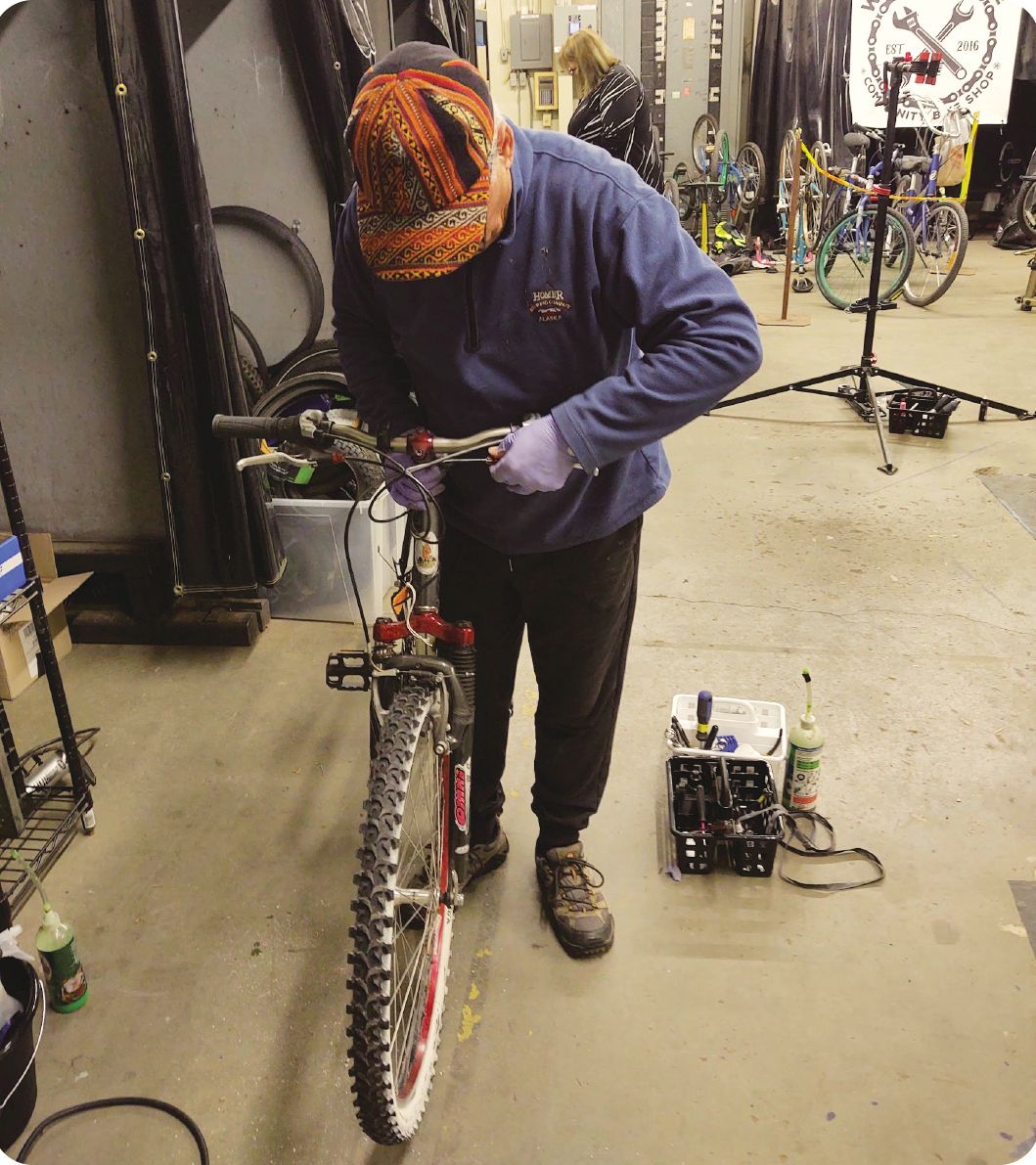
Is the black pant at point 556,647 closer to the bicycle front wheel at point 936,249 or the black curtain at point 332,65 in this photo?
the black curtain at point 332,65

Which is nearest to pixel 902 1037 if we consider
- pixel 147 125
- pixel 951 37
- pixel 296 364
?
pixel 147 125

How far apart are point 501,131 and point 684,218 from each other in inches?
320

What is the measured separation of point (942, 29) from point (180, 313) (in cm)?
658

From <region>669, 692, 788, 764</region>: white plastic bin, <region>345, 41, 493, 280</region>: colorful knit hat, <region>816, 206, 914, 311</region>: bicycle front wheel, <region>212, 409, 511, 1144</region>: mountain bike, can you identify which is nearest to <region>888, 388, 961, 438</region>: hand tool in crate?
<region>816, 206, 914, 311</region>: bicycle front wheel

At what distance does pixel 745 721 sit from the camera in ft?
6.95

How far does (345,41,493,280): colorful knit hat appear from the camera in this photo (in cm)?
102

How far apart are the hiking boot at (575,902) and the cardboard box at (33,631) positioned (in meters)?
1.49

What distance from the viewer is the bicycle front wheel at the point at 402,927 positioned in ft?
3.74

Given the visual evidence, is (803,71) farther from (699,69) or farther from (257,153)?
(257,153)

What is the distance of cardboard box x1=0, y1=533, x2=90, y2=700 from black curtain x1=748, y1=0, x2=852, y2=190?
7940 millimetres

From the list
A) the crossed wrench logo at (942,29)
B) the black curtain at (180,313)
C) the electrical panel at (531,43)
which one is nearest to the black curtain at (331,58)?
the black curtain at (180,313)

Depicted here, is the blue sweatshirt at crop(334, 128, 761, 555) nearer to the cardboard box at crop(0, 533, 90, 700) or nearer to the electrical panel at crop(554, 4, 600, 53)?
the cardboard box at crop(0, 533, 90, 700)

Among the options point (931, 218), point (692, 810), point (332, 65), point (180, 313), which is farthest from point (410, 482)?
point (931, 218)

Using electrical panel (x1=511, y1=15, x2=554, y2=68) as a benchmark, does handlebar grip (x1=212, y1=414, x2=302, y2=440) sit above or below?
below
